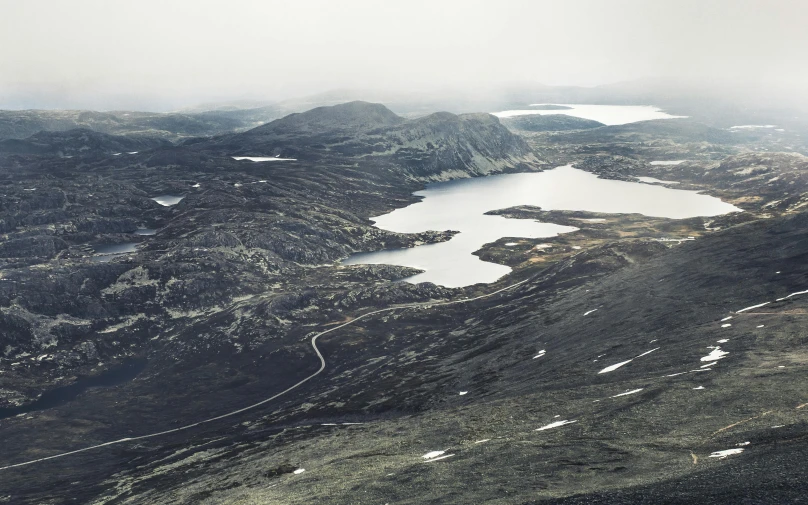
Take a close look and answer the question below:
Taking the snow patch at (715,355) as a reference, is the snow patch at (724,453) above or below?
above

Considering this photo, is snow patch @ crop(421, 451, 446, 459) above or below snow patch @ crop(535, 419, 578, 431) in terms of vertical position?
below

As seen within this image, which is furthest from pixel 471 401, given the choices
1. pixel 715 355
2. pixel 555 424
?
pixel 715 355

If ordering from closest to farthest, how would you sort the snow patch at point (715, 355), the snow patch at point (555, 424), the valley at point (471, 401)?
the valley at point (471, 401) < the snow patch at point (555, 424) < the snow patch at point (715, 355)

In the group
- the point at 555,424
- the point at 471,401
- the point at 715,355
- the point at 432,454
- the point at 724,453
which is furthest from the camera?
the point at 471,401

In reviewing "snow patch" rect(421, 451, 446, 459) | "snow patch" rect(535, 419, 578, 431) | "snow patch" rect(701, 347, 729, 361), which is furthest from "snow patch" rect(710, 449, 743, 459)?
"snow patch" rect(701, 347, 729, 361)

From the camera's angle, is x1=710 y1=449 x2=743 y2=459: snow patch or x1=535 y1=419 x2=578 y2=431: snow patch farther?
x1=535 y1=419 x2=578 y2=431: snow patch

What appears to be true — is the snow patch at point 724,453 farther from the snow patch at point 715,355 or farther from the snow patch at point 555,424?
the snow patch at point 715,355

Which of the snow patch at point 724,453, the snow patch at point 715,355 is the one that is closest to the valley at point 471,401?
the snow patch at point 724,453

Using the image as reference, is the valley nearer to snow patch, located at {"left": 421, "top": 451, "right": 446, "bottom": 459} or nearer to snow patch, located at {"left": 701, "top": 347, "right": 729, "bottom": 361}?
snow patch, located at {"left": 421, "top": 451, "right": 446, "bottom": 459}

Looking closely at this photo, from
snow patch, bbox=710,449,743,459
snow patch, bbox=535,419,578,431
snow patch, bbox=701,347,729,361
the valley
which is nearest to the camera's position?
snow patch, bbox=710,449,743,459

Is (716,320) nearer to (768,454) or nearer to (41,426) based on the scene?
(768,454)

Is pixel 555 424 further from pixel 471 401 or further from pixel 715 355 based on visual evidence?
pixel 471 401
